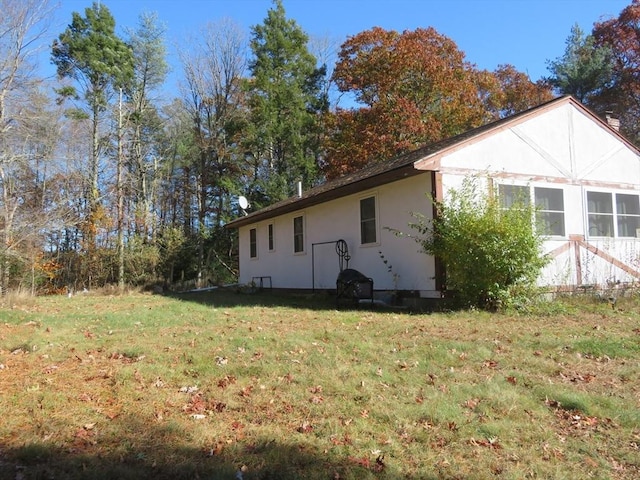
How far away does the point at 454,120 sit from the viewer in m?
25.2

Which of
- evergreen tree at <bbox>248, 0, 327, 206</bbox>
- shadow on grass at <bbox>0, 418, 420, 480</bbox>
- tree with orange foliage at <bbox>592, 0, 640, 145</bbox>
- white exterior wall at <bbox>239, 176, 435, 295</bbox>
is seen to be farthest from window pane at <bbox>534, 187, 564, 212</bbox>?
tree with orange foliage at <bbox>592, 0, 640, 145</bbox>

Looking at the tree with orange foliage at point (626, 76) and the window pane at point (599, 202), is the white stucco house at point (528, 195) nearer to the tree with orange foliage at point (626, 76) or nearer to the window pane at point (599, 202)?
the window pane at point (599, 202)

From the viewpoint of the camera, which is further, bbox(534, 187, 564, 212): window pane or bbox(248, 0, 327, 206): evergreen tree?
bbox(248, 0, 327, 206): evergreen tree

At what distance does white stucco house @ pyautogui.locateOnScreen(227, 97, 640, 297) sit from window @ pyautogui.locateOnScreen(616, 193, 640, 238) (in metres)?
0.03

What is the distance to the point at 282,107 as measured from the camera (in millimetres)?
26969

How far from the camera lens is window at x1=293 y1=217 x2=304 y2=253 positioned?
51.8ft

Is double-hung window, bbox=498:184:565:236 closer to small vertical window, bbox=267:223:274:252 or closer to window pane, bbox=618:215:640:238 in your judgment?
window pane, bbox=618:215:640:238

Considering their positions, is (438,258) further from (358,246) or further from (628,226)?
(628,226)

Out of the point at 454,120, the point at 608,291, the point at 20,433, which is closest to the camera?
the point at 20,433

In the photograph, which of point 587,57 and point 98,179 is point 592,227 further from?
point 98,179

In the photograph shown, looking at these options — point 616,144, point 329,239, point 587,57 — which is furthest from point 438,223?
point 587,57

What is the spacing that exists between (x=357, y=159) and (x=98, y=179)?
13.1 meters

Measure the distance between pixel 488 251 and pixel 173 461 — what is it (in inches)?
274

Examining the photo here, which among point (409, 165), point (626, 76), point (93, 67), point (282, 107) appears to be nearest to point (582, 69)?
point (626, 76)
